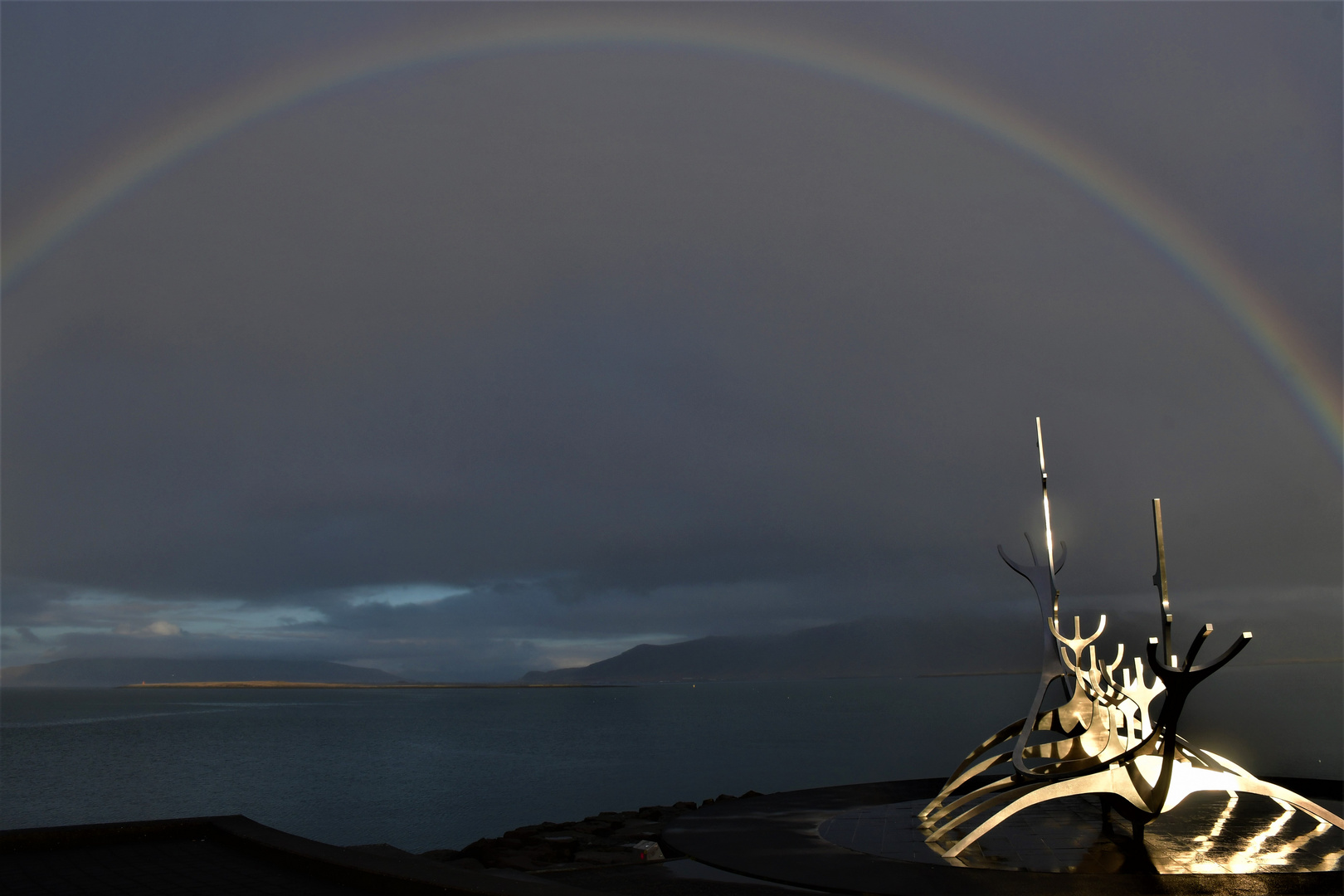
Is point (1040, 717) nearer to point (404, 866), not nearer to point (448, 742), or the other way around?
point (404, 866)

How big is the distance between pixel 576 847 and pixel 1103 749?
10.1 metres

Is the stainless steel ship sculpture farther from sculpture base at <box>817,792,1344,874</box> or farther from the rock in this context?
the rock

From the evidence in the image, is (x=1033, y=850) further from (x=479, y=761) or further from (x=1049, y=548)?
(x=479, y=761)

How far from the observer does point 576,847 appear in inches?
758

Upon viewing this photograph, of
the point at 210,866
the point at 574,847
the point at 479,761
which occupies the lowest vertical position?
the point at 479,761

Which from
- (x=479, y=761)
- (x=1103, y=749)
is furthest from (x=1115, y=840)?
(x=479, y=761)

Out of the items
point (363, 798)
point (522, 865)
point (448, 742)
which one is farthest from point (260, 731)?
point (522, 865)

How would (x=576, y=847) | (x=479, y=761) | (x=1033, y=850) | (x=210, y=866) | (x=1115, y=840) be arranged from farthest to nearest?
(x=479, y=761), (x=576, y=847), (x=1115, y=840), (x=1033, y=850), (x=210, y=866)

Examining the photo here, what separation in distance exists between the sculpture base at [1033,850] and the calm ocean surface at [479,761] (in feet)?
85.5

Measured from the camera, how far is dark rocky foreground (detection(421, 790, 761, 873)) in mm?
16172

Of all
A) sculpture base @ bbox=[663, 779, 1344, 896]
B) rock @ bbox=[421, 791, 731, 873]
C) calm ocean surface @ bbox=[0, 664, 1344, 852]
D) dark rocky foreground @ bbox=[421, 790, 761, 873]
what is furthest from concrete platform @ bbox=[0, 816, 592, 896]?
calm ocean surface @ bbox=[0, 664, 1344, 852]

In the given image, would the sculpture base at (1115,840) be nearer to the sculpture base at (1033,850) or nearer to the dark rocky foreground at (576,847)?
the sculpture base at (1033,850)

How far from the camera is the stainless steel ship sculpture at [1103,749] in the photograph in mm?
12297

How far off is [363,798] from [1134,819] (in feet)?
170
